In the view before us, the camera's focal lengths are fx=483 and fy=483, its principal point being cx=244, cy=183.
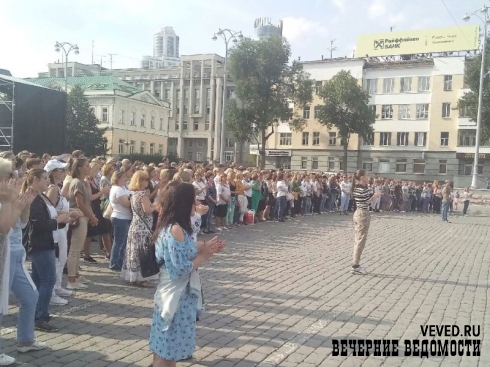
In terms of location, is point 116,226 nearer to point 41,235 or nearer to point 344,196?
point 41,235

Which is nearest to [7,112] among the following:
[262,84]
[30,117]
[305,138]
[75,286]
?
[30,117]

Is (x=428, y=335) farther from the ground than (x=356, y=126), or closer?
closer

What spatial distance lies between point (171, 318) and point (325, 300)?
3935mm

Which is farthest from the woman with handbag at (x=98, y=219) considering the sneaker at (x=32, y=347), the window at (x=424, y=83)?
the window at (x=424, y=83)

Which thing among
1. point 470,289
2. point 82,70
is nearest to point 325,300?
point 470,289

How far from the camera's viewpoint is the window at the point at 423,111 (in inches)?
2165

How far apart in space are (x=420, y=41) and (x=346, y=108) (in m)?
15.1

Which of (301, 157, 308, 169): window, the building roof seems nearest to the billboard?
(301, 157, 308, 169): window

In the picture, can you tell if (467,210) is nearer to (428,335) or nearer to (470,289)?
(470,289)

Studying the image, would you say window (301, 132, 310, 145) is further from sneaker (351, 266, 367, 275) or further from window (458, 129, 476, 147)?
sneaker (351, 266, 367, 275)

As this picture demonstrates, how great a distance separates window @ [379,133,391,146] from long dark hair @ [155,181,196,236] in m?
56.3

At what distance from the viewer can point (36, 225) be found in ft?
17.2

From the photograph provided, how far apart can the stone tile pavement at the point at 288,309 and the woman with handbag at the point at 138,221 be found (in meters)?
0.33

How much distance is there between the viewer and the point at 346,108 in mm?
51188
